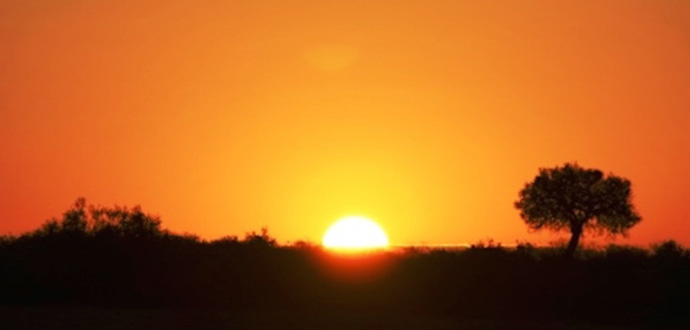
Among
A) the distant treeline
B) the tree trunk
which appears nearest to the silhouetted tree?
the tree trunk

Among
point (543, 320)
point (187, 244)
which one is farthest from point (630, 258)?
point (187, 244)

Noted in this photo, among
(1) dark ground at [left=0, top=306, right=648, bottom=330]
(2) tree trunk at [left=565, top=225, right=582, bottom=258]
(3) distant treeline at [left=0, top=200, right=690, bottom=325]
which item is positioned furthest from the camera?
(2) tree trunk at [left=565, top=225, right=582, bottom=258]

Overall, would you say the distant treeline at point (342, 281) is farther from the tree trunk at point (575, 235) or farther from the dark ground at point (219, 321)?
the tree trunk at point (575, 235)

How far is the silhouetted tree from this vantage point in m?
118

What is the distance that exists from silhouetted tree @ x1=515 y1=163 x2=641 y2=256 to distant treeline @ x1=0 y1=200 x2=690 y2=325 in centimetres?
5605

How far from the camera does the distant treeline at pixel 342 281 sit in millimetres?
55875

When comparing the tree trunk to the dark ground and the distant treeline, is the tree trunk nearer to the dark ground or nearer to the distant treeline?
the distant treeline

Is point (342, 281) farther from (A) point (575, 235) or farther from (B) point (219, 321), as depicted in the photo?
(A) point (575, 235)

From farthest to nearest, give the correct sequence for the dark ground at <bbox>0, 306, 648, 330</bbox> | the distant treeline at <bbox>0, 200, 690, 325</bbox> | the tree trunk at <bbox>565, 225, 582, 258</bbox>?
the tree trunk at <bbox>565, 225, 582, 258</bbox>, the distant treeline at <bbox>0, 200, 690, 325</bbox>, the dark ground at <bbox>0, 306, 648, 330</bbox>

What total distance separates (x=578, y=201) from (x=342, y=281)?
63.9m

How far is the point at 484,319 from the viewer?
53.0 meters

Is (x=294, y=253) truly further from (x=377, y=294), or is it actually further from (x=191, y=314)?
(x=191, y=314)

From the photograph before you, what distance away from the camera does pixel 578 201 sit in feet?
389

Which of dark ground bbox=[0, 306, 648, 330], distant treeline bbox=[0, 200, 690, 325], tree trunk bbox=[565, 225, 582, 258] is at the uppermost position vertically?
tree trunk bbox=[565, 225, 582, 258]
